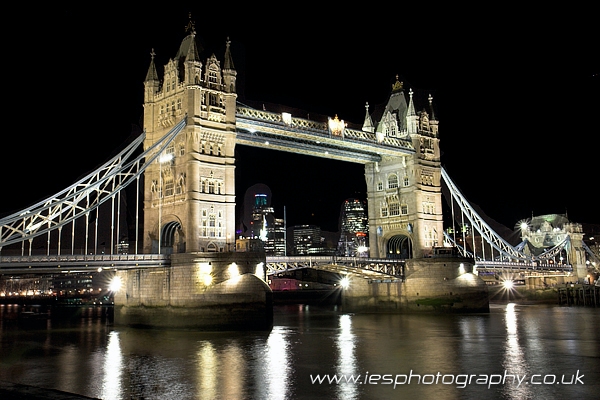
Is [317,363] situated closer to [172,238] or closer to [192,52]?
[172,238]

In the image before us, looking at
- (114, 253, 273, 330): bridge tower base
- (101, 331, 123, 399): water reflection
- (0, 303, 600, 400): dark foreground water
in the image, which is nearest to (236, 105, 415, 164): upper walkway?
(114, 253, 273, 330): bridge tower base

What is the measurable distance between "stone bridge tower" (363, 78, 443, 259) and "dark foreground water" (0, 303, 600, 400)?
823 inches

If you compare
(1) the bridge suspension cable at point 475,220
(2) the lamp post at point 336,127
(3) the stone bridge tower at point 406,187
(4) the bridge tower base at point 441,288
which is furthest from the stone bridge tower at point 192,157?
(1) the bridge suspension cable at point 475,220

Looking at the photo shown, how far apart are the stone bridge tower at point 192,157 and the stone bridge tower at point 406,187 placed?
23.8 m

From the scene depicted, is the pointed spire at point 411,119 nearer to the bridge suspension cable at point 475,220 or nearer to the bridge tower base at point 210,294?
the bridge suspension cable at point 475,220

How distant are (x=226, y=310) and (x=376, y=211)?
30.9 meters

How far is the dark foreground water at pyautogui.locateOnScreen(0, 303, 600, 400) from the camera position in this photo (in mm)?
22172

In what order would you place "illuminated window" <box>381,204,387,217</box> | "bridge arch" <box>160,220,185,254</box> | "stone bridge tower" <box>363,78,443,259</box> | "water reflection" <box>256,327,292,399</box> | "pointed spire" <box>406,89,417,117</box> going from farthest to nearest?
"illuminated window" <box>381,204,387,217</box> < "pointed spire" <box>406,89,417,117</box> < "stone bridge tower" <box>363,78,443,259</box> < "bridge arch" <box>160,220,185,254</box> < "water reflection" <box>256,327,292,399</box>

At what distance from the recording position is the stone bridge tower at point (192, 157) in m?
46.8

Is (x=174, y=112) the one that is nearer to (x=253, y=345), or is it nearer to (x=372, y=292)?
→ (x=253, y=345)

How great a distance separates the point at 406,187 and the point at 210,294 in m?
30.4

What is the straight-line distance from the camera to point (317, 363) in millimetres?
28844

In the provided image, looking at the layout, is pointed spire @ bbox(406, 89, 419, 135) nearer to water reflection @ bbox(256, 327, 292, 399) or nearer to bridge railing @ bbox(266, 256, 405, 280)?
bridge railing @ bbox(266, 256, 405, 280)

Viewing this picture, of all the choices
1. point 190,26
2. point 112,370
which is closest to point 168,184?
point 190,26
